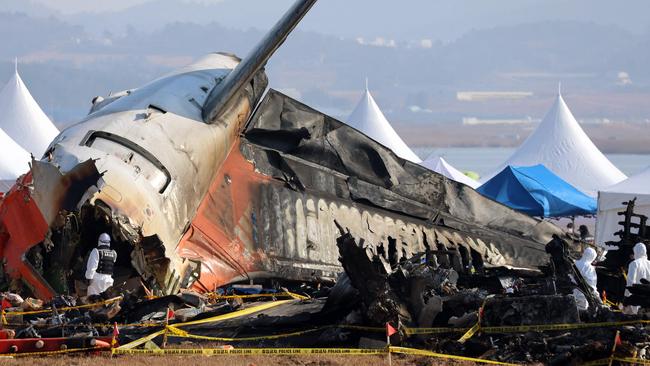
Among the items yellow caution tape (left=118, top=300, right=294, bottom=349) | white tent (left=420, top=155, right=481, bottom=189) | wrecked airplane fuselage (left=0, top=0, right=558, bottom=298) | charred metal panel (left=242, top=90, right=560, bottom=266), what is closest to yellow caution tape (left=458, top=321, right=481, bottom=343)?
yellow caution tape (left=118, top=300, right=294, bottom=349)

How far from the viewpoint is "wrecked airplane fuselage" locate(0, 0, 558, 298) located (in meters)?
19.9

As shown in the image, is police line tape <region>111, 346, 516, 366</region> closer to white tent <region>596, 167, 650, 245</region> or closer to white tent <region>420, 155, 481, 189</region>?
white tent <region>596, 167, 650, 245</region>

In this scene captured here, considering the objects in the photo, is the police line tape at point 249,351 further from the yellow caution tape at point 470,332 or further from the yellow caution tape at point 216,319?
the yellow caution tape at point 470,332

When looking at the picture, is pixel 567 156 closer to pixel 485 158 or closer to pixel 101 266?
pixel 101 266

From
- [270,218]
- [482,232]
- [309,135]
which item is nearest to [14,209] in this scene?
[270,218]

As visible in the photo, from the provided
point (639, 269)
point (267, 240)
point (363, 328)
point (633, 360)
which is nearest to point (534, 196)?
point (267, 240)

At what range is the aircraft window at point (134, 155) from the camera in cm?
2120

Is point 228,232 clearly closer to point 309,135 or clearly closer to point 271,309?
point 309,135

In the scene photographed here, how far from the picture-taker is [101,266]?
19.6 meters

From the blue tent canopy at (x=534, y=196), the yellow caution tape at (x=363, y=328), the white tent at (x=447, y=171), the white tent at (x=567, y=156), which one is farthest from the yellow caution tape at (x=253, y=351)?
the white tent at (x=567, y=156)

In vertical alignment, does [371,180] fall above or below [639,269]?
above

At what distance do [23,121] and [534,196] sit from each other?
2215 cm

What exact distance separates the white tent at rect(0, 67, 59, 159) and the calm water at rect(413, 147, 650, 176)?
170ft

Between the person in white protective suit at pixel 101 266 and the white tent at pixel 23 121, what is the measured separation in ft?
102
